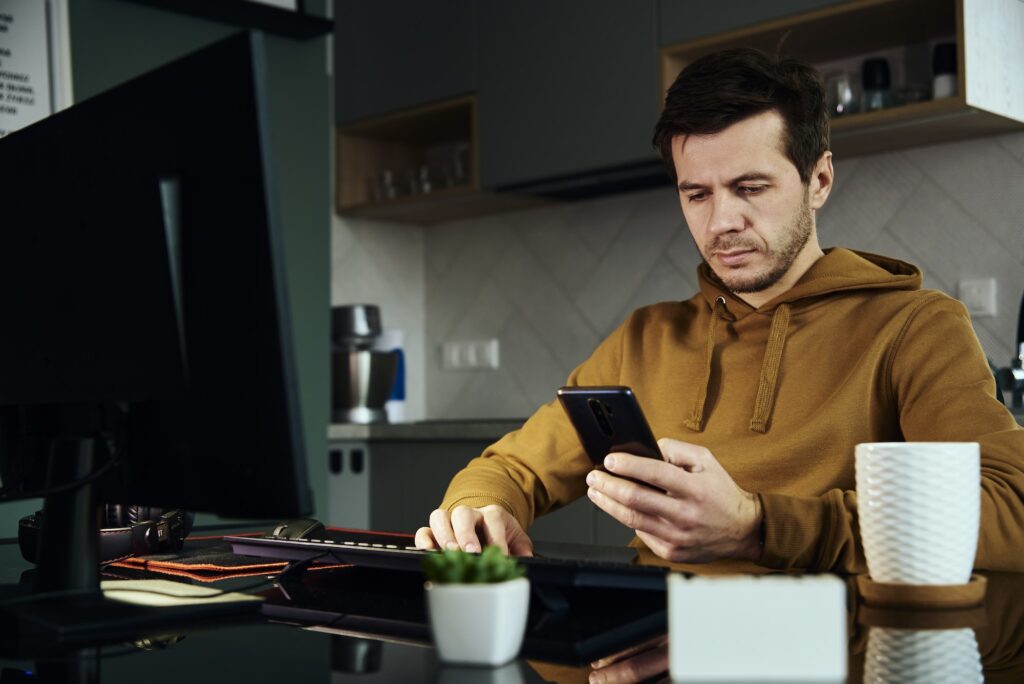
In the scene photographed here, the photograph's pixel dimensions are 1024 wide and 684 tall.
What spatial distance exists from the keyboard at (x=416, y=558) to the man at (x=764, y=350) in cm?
7

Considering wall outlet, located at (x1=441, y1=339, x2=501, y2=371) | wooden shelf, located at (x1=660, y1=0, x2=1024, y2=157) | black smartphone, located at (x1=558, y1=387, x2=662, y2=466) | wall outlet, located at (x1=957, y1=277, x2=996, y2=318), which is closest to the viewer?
black smartphone, located at (x1=558, y1=387, x2=662, y2=466)

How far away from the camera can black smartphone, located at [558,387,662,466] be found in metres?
1.08

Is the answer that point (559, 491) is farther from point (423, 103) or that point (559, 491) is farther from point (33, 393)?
point (423, 103)

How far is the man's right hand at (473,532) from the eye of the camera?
4.13 ft

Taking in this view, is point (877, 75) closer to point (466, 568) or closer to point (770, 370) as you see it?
point (770, 370)

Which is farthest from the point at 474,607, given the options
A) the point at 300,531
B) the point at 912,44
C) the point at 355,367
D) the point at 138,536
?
the point at 355,367

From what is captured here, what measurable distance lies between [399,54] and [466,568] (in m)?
3.23

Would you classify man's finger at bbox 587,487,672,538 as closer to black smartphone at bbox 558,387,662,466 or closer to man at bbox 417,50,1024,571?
black smartphone at bbox 558,387,662,466

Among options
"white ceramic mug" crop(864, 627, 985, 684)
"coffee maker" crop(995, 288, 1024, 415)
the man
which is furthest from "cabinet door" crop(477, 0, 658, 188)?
"white ceramic mug" crop(864, 627, 985, 684)

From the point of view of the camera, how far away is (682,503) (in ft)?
3.67

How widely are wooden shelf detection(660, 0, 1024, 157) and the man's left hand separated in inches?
61.7

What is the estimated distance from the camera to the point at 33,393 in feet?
3.41

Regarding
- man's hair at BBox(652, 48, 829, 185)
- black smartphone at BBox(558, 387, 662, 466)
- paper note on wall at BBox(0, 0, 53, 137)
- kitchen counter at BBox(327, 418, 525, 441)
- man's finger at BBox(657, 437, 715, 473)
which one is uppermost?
paper note on wall at BBox(0, 0, 53, 137)

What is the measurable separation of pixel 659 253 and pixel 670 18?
729 millimetres
